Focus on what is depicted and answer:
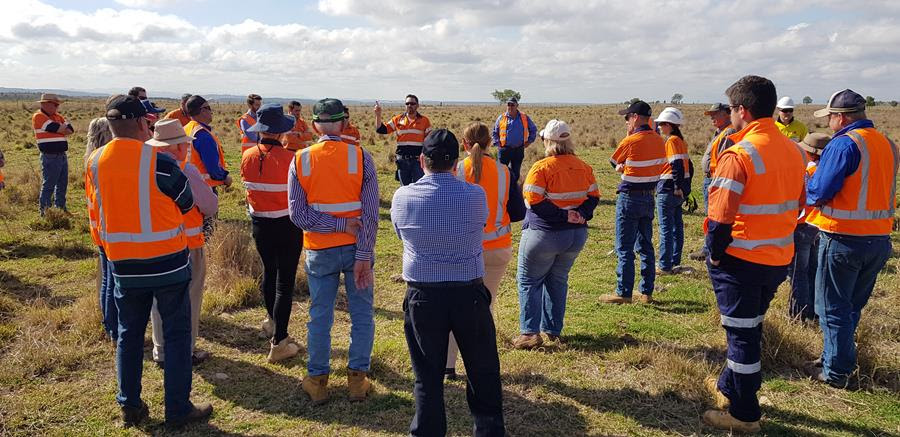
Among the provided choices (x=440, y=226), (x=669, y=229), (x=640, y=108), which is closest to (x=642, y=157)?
(x=640, y=108)

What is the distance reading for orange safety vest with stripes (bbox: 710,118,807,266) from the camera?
3.52 m

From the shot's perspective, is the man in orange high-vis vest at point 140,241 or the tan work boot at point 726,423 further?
the tan work boot at point 726,423

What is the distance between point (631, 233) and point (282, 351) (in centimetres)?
378

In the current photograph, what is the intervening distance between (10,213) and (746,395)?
1221 centimetres

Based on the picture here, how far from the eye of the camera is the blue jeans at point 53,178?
32.4 feet

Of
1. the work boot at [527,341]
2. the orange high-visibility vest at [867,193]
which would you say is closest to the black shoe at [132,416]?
the work boot at [527,341]

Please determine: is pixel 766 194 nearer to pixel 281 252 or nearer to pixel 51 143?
pixel 281 252

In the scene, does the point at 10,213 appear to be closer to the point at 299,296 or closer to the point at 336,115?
the point at 299,296

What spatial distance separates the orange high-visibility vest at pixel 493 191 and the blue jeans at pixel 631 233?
239cm

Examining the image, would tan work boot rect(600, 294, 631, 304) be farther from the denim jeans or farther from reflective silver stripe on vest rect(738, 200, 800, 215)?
reflective silver stripe on vest rect(738, 200, 800, 215)

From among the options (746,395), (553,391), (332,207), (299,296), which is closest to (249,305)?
(299,296)

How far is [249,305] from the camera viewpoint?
6.47 meters

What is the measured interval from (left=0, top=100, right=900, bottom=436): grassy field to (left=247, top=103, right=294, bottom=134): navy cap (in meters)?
2.00

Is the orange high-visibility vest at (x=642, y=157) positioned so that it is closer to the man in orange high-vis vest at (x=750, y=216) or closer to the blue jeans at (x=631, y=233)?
the blue jeans at (x=631, y=233)
